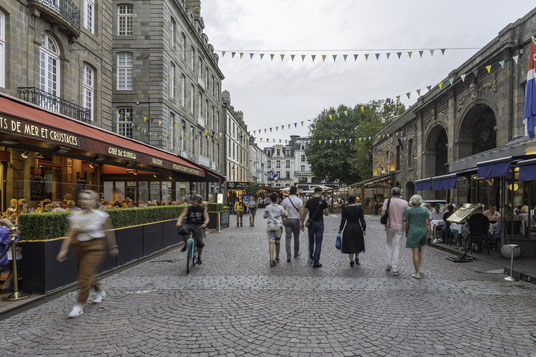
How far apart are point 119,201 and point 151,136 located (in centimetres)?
1089

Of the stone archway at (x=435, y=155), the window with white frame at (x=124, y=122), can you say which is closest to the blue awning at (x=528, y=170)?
the stone archway at (x=435, y=155)

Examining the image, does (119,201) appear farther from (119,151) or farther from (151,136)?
(151,136)

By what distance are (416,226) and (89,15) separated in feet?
51.9

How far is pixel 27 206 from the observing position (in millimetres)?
7441

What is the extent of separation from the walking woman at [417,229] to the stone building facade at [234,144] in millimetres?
35912

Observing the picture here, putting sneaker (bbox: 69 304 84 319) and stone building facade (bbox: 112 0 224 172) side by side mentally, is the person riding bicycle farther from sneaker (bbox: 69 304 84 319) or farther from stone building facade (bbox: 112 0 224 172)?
stone building facade (bbox: 112 0 224 172)

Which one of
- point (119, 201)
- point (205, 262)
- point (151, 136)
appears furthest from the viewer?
point (151, 136)

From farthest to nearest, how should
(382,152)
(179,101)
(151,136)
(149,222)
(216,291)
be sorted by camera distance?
(382,152) → (179,101) → (151,136) → (149,222) → (216,291)

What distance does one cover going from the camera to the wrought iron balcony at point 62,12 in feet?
38.6

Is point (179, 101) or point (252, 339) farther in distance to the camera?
point (179, 101)

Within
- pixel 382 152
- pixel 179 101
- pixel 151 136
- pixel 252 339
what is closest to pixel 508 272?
pixel 252 339

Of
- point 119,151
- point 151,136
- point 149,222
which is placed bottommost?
point 149,222

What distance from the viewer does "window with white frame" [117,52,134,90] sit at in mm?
22266

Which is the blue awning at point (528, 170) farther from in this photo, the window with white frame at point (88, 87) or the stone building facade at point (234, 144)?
the stone building facade at point (234, 144)
